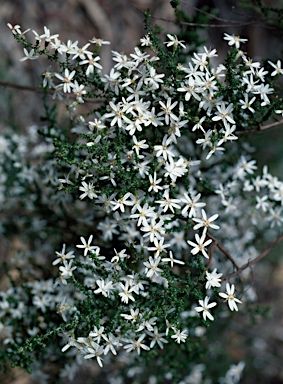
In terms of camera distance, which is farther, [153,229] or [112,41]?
[112,41]

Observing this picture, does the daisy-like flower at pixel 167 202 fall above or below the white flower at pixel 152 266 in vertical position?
above

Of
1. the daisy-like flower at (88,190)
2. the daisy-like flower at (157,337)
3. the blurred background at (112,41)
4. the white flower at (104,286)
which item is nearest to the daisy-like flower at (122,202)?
the daisy-like flower at (88,190)

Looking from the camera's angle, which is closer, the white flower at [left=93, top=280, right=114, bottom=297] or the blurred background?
the white flower at [left=93, top=280, right=114, bottom=297]

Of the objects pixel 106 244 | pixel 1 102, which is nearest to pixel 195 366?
pixel 106 244

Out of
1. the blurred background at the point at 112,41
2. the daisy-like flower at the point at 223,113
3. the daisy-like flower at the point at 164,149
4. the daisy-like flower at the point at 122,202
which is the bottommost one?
the daisy-like flower at the point at 122,202

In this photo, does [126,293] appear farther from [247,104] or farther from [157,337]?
[247,104]

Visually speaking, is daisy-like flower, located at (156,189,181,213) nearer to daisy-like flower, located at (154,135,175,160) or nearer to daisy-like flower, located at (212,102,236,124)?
daisy-like flower, located at (154,135,175,160)

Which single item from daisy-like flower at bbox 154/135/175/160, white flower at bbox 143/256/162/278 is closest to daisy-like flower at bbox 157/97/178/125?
daisy-like flower at bbox 154/135/175/160

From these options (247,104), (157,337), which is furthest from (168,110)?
(157,337)

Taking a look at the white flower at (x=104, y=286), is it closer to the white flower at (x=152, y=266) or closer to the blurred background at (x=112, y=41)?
the white flower at (x=152, y=266)

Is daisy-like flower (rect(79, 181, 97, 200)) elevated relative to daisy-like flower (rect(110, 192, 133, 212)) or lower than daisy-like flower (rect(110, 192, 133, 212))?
elevated

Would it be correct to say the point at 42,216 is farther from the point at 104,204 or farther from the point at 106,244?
the point at 104,204

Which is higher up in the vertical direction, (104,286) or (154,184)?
(154,184)
